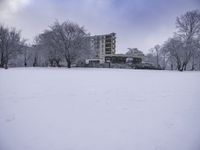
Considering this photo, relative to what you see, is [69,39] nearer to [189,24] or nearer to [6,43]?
[6,43]

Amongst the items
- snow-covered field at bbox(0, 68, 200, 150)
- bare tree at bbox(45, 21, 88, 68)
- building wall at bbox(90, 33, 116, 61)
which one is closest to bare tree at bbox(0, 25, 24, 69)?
bare tree at bbox(45, 21, 88, 68)

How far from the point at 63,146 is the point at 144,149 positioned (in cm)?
Result: 115

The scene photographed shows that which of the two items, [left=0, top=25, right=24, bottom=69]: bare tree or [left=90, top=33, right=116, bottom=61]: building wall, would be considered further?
[left=90, top=33, right=116, bottom=61]: building wall

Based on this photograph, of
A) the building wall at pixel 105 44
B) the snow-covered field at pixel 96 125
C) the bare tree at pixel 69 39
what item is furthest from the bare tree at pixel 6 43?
the building wall at pixel 105 44

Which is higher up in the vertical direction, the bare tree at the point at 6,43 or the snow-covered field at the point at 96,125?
the bare tree at the point at 6,43

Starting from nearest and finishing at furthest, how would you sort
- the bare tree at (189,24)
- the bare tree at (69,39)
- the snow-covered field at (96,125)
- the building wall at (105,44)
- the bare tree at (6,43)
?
the snow-covered field at (96,125) < the bare tree at (189,24) < the bare tree at (6,43) < the bare tree at (69,39) < the building wall at (105,44)

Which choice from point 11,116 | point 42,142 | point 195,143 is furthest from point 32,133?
point 195,143

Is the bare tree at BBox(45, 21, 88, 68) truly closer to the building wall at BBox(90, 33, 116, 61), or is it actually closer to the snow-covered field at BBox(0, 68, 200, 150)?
the snow-covered field at BBox(0, 68, 200, 150)

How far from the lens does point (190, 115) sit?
3.79m

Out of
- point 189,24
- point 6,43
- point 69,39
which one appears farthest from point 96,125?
point 69,39

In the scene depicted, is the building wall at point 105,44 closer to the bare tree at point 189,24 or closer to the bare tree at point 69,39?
the bare tree at point 69,39

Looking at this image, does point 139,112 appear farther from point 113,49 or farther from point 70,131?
point 113,49

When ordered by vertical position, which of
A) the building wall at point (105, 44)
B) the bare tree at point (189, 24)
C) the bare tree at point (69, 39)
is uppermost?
the building wall at point (105, 44)

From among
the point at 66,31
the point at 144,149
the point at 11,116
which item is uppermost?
the point at 66,31
